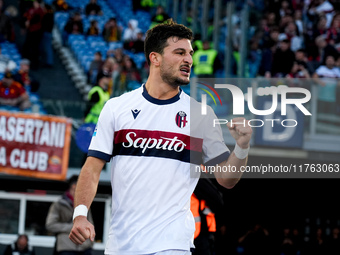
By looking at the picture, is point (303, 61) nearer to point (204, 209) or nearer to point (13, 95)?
point (13, 95)

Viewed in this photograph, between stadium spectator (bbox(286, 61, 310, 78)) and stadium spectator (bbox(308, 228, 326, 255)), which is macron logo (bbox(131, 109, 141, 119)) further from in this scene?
stadium spectator (bbox(308, 228, 326, 255))

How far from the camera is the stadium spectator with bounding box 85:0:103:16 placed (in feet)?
70.8

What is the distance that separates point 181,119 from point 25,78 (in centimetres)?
1155

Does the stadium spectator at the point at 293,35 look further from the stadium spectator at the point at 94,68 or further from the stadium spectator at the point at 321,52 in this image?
the stadium spectator at the point at 94,68

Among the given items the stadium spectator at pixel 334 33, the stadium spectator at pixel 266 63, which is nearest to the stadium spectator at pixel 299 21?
the stadium spectator at pixel 334 33

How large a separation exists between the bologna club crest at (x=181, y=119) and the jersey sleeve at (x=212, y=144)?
5.3 inches

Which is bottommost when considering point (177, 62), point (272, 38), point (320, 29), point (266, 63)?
point (177, 62)

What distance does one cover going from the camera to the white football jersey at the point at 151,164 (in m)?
4.32

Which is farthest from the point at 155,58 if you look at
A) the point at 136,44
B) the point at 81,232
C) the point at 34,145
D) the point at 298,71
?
the point at 136,44

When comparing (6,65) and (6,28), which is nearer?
(6,65)

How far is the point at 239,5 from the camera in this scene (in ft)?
66.3

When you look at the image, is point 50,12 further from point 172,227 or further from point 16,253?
point 172,227

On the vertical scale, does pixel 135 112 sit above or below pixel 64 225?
above

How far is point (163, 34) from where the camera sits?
180 inches
